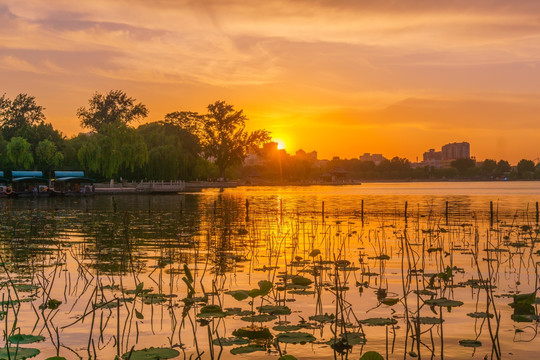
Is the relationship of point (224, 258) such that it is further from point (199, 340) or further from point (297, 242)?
point (199, 340)

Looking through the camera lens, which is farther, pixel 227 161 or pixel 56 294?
pixel 227 161

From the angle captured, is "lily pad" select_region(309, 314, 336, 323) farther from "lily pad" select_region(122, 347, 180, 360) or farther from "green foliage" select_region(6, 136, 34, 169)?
"green foliage" select_region(6, 136, 34, 169)

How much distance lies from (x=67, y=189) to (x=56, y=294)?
63.2m

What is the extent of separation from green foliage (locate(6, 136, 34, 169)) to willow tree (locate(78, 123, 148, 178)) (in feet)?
25.6

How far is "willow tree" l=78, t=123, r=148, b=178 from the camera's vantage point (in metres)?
76.9

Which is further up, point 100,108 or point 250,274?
point 100,108

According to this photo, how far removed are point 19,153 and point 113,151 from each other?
1359 centimetres

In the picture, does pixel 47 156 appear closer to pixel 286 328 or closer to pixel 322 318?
pixel 322 318

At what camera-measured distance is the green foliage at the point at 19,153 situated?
7769cm

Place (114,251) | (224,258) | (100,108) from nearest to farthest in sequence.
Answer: (224,258)
(114,251)
(100,108)

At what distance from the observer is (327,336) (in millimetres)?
8836

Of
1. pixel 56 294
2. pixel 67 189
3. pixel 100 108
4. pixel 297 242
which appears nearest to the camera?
pixel 56 294

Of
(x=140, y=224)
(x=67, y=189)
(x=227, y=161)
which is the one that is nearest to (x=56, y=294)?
(x=140, y=224)

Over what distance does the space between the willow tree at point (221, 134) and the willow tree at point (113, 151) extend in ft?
139
